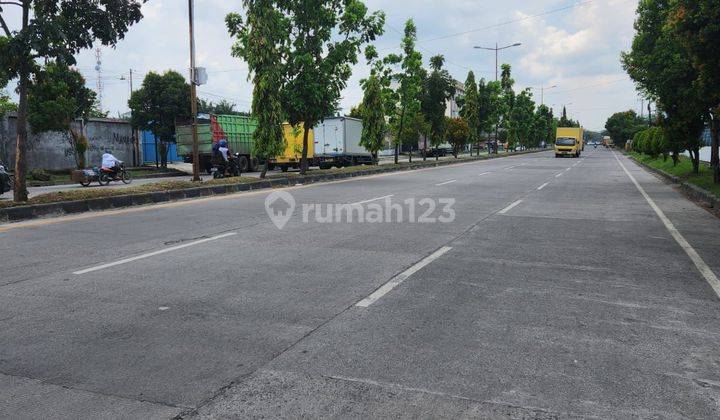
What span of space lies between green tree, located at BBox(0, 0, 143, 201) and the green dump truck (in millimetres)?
16345

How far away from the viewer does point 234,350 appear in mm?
3967

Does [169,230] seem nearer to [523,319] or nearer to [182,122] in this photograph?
[523,319]

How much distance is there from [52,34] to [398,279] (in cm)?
930

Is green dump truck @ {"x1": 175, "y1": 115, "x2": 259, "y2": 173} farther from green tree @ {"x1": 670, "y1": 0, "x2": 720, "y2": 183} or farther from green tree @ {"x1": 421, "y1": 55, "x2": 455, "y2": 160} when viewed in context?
green tree @ {"x1": 670, "y1": 0, "x2": 720, "y2": 183}

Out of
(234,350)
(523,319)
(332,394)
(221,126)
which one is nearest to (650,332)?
(523,319)

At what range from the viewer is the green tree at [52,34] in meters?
11.1

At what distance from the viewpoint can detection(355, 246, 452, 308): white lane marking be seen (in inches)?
204

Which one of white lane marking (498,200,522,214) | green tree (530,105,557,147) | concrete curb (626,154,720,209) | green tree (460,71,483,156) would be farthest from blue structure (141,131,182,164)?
green tree (530,105,557,147)

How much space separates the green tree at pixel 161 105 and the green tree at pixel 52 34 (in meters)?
23.2

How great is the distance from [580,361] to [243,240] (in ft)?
18.5

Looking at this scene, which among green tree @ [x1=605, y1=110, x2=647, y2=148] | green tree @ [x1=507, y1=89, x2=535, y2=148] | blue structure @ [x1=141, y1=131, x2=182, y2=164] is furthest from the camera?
green tree @ [x1=605, y1=110, x2=647, y2=148]

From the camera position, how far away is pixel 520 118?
82.8 m

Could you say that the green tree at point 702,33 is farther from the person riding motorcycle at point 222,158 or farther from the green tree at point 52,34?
the person riding motorcycle at point 222,158

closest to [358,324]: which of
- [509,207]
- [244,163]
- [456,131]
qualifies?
[509,207]
